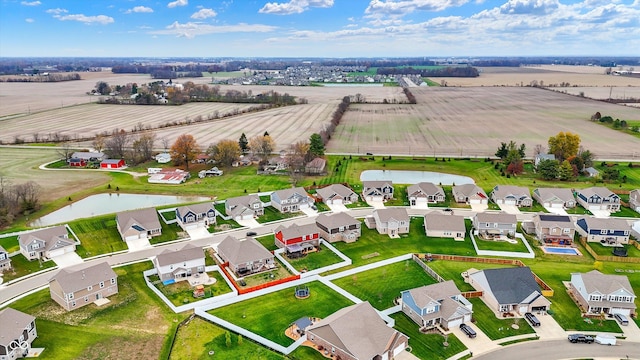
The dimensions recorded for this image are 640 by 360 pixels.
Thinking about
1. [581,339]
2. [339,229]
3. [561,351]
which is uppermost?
[339,229]

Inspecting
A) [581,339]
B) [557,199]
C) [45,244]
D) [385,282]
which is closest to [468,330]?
[581,339]

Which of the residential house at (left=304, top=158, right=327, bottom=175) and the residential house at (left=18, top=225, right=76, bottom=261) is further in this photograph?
the residential house at (left=304, top=158, right=327, bottom=175)

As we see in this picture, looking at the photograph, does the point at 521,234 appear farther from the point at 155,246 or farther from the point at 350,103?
the point at 350,103

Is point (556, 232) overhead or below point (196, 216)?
below

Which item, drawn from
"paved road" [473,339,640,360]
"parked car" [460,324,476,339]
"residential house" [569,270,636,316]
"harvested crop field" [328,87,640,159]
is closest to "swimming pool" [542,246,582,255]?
"residential house" [569,270,636,316]

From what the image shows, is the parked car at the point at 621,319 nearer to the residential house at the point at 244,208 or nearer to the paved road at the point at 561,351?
the paved road at the point at 561,351

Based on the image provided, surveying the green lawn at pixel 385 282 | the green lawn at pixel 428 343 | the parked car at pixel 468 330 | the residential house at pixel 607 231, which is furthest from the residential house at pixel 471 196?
the green lawn at pixel 428 343

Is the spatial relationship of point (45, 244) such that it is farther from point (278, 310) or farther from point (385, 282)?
point (385, 282)

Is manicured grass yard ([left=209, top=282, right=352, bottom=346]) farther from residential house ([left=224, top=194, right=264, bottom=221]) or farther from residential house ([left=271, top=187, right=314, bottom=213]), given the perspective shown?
residential house ([left=271, top=187, right=314, bottom=213])
